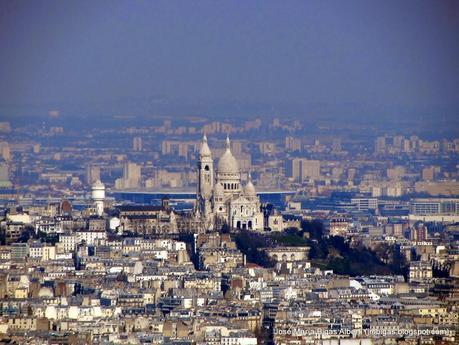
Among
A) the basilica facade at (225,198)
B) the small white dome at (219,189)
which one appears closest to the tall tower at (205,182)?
the basilica facade at (225,198)

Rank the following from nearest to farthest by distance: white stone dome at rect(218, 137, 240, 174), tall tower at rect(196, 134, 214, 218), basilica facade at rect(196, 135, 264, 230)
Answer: basilica facade at rect(196, 135, 264, 230) → tall tower at rect(196, 134, 214, 218) → white stone dome at rect(218, 137, 240, 174)

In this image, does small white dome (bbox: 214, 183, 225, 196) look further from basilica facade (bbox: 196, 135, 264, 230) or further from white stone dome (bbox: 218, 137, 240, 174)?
white stone dome (bbox: 218, 137, 240, 174)

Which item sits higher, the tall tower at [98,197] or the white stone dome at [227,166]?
the white stone dome at [227,166]

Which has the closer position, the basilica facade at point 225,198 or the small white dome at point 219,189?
the basilica facade at point 225,198

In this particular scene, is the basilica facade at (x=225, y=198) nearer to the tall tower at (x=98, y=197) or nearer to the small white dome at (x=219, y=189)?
the small white dome at (x=219, y=189)

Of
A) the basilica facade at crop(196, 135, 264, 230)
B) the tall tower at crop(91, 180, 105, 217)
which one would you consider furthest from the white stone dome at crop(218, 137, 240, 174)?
the tall tower at crop(91, 180, 105, 217)

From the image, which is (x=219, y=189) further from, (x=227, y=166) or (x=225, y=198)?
(x=227, y=166)

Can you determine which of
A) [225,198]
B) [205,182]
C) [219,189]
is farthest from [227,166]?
[225,198]
